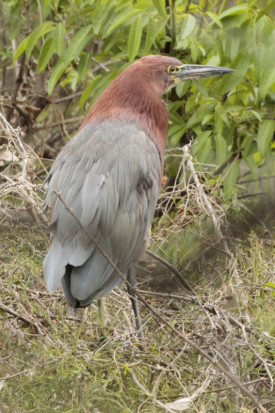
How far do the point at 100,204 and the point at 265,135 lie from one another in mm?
1279

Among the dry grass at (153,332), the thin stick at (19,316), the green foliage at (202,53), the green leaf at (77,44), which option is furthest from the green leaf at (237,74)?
the thin stick at (19,316)

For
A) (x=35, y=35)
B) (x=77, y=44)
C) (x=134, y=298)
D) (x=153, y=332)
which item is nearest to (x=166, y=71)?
(x=77, y=44)

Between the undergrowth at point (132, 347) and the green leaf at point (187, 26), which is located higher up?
the green leaf at point (187, 26)

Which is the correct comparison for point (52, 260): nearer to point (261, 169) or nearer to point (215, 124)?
point (215, 124)

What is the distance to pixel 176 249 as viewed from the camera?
130 inches

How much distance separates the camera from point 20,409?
2.67 metres

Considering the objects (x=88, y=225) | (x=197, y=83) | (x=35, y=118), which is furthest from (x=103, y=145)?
(x=35, y=118)

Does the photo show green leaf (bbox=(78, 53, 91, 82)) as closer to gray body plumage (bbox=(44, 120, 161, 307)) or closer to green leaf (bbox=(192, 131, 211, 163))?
green leaf (bbox=(192, 131, 211, 163))

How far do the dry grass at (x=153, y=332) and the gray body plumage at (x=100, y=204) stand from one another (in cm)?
17

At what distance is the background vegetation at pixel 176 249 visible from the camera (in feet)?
8.96

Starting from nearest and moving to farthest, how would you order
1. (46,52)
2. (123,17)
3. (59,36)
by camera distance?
(123,17) → (59,36) → (46,52)

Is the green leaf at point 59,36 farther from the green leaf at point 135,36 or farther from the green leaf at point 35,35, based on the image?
the green leaf at point 135,36

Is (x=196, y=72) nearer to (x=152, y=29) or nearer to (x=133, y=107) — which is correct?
(x=152, y=29)

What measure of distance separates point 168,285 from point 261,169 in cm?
147
